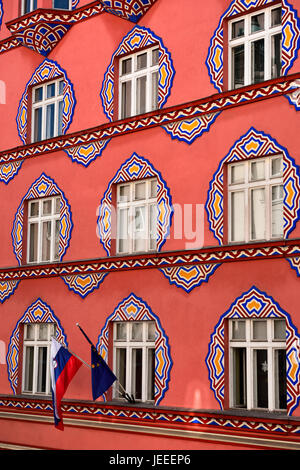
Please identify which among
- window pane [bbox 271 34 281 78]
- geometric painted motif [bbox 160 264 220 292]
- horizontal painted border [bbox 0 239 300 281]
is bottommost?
geometric painted motif [bbox 160 264 220 292]

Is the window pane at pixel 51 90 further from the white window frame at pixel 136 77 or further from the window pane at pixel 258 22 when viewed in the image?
the window pane at pixel 258 22

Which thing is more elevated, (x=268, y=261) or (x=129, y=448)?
(x=268, y=261)

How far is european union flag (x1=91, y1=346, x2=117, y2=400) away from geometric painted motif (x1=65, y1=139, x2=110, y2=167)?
14.6 ft

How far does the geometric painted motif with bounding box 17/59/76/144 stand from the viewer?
18859 millimetres

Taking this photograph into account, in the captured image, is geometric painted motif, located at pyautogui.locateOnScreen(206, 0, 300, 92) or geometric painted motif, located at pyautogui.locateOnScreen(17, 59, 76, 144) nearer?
geometric painted motif, located at pyautogui.locateOnScreen(206, 0, 300, 92)

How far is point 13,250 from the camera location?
19.8 m

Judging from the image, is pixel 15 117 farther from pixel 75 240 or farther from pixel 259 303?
pixel 259 303

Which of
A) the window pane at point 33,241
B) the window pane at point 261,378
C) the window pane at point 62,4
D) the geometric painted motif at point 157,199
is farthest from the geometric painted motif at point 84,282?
the window pane at point 62,4

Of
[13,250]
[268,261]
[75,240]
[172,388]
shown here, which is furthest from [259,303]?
[13,250]

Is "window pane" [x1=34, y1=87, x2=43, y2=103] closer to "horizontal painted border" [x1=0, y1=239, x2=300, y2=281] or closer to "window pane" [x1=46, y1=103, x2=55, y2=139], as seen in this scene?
"window pane" [x1=46, y1=103, x2=55, y2=139]

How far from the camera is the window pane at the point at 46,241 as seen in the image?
19.0 m

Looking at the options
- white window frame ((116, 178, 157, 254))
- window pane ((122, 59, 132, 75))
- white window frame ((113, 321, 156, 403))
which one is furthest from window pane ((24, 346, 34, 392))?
window pane ((122, 59, 132, 75))

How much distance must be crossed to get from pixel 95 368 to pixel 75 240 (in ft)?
10.8

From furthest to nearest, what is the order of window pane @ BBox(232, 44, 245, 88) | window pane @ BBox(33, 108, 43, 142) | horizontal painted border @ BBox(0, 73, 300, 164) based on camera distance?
window pane @ BBox(33, 108, 43, 142), window pane @ BBox(232, 44, 245, 88), horizontal painted border @ BBox(0, 73, 300, 164)
